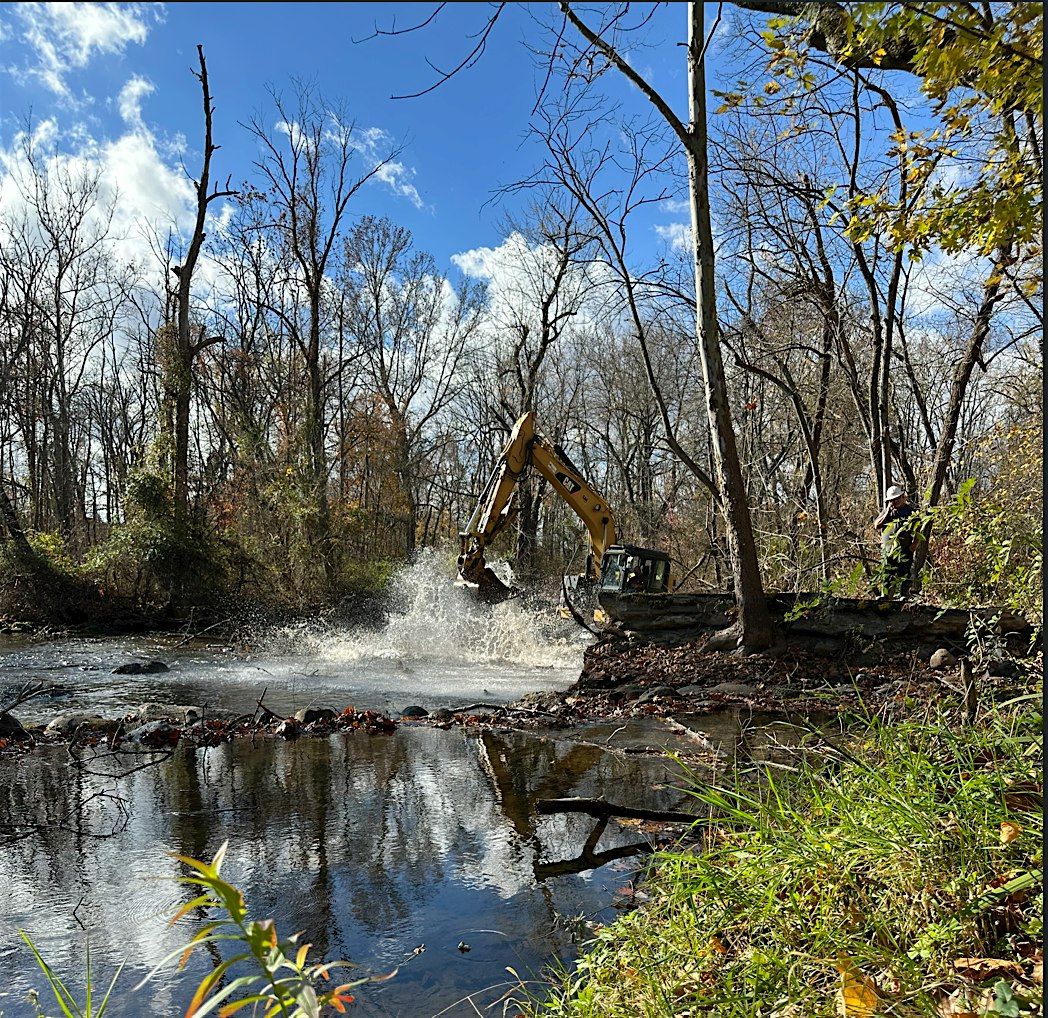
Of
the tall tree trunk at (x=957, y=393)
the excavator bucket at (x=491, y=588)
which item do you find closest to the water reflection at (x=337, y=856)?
the tall tree trunk at (x=957, y=393)

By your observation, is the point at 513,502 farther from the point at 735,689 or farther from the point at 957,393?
the point at 957,393

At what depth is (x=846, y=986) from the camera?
7.36 ft

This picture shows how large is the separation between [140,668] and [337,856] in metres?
10.2

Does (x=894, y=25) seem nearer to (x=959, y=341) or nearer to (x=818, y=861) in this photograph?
(x=818, y=861)

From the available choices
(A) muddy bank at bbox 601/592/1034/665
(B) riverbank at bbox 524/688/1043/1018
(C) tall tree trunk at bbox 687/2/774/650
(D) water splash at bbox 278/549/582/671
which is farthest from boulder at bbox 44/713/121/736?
(C) tall tree trunk at bbox 687/2/774/650

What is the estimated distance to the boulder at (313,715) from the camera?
347 inches

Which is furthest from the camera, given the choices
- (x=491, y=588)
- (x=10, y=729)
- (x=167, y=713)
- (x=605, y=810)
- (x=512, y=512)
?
(x=512, y=512)

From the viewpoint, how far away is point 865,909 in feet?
8.63

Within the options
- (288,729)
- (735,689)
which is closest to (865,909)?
(288,729)

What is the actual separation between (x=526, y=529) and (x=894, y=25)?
26805mm

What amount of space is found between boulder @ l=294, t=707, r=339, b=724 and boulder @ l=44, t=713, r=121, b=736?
1744 mm

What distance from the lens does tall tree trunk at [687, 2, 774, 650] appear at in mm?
10266

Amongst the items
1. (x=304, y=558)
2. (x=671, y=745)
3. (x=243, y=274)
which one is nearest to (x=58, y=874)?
(x=671, y=745)

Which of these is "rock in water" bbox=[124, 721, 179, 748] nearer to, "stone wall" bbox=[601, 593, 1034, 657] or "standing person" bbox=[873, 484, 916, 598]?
"stone wall" bbox=[601, 593, 1034, 657]
